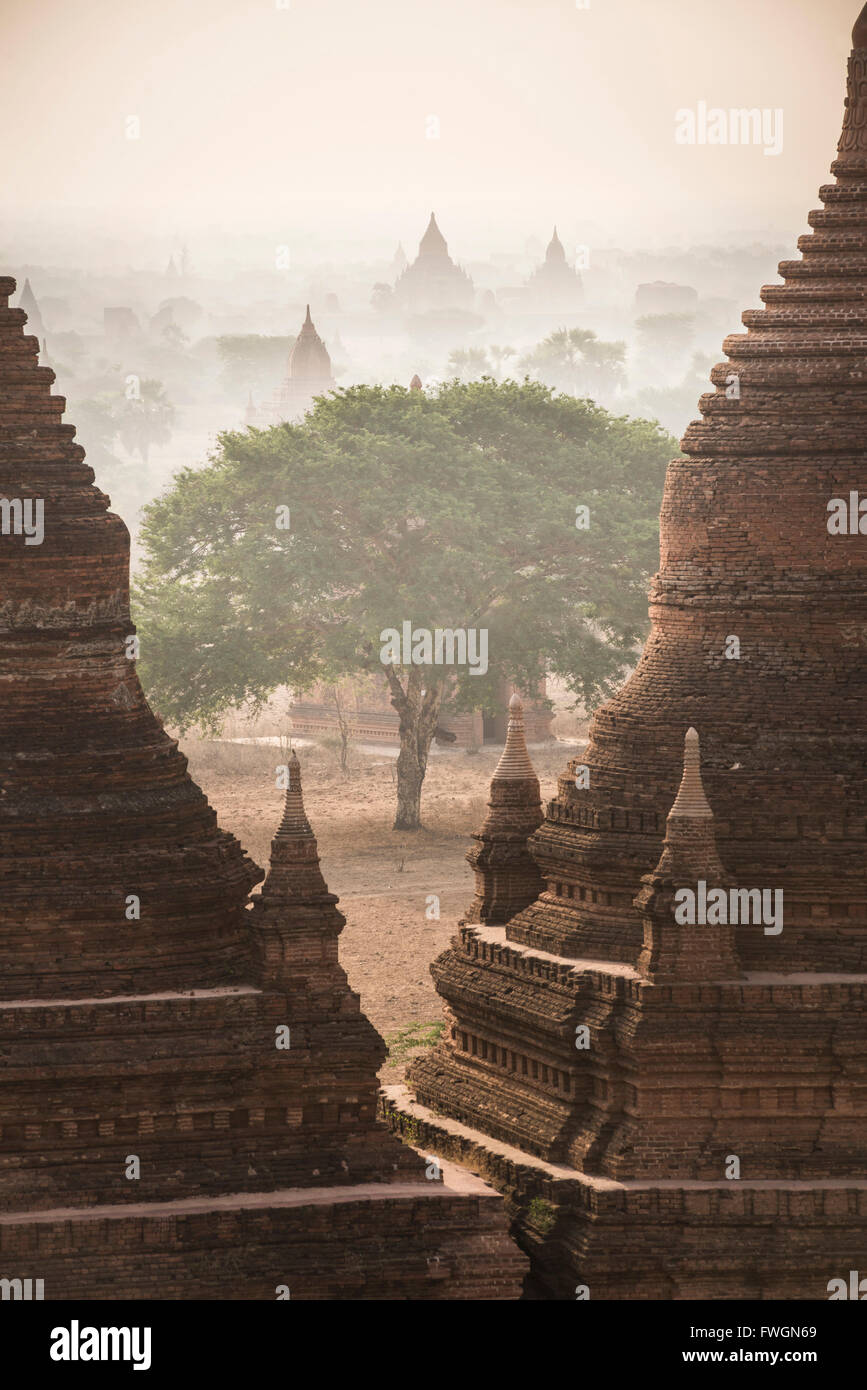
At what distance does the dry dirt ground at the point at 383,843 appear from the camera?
3034 cm

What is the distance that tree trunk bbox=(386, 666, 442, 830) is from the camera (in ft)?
141

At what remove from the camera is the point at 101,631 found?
18.4 metres

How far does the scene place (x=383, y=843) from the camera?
4181 cm

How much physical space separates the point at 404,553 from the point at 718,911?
28.4 meters

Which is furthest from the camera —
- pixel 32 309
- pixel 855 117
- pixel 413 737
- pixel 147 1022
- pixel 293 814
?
pixel 32 309

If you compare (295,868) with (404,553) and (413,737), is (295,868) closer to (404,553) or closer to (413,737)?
(413,737)

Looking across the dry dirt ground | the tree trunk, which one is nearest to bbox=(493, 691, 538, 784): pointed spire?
the dry dirt ground

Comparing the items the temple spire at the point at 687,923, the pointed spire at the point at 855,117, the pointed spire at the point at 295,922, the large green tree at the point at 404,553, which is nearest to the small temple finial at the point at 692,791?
the temple spire at the point at 687,923

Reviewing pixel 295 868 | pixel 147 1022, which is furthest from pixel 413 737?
pixel 147 1022

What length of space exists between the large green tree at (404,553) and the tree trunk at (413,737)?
1.4 inches

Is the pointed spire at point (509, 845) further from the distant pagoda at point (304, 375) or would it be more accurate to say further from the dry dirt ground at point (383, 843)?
the distant pagoda at point (304, 375)

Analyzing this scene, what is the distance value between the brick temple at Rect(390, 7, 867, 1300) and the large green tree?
22.8 m

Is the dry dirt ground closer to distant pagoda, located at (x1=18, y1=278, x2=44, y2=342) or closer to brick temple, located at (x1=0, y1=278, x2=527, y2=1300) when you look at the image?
brick temple, located at (x1=0, y1=278, x2=527, y2=1300)
